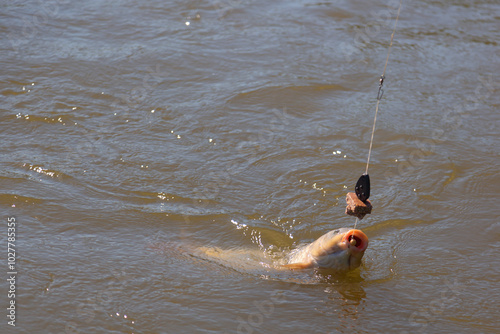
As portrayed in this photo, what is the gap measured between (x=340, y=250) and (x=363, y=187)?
601 mm

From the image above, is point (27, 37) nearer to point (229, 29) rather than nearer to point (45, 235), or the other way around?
point (229, 29)

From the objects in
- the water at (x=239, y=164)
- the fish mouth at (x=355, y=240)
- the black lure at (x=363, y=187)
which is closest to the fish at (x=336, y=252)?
the fish mouth at (x=355, y=240)

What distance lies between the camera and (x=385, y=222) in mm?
5828

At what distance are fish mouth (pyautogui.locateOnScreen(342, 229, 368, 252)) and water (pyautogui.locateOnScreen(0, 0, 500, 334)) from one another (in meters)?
0.46

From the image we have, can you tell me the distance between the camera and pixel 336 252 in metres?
4.72

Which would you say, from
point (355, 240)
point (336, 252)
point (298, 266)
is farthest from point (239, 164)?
point (355, 240)

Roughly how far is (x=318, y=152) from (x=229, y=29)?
373 centimetres

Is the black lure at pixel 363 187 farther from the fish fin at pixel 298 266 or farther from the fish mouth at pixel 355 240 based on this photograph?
the fish fin at pixel 298 266

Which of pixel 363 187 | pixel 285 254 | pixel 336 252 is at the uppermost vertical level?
pixel 363 187

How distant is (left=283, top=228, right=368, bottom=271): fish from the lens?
4.57m

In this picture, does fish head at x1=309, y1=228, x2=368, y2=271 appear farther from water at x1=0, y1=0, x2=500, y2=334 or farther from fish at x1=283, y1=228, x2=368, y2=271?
water at x1=0, y1=0, x2=500, y2=334

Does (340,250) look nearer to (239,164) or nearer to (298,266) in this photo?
(298,266)

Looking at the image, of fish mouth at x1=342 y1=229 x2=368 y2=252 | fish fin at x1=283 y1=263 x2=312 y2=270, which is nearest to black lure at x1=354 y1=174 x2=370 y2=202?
fish mouth at x1=342 y1=229 x2=368 y2=252

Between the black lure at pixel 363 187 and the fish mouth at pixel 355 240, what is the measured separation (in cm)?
27
